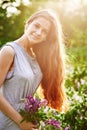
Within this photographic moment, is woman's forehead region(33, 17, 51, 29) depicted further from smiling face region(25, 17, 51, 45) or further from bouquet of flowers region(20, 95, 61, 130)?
bouquet of flowers region(20, 95, 61, 130)

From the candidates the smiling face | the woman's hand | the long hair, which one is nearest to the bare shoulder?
the smiling face

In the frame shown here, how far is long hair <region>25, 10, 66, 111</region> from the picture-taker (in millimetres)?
4117

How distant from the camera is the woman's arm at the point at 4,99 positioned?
12.8 feet

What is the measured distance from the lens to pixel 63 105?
4.48m

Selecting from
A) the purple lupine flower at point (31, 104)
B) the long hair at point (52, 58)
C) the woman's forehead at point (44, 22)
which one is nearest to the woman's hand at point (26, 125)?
the purple lupine flower at point (31, 104)

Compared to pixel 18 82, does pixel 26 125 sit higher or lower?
lower

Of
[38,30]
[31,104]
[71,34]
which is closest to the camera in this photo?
[31,104]

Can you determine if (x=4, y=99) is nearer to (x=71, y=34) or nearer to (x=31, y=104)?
(x=31, y=104)

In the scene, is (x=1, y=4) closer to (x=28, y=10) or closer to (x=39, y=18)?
(x=39, y=18)

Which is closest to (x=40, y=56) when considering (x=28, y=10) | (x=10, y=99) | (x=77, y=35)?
(x=10, y=99)

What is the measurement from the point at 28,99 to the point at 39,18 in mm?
650

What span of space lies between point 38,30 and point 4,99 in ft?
1.91

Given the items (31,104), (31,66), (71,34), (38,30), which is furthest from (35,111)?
(71,34)

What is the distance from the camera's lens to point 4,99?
3904 millimetres
